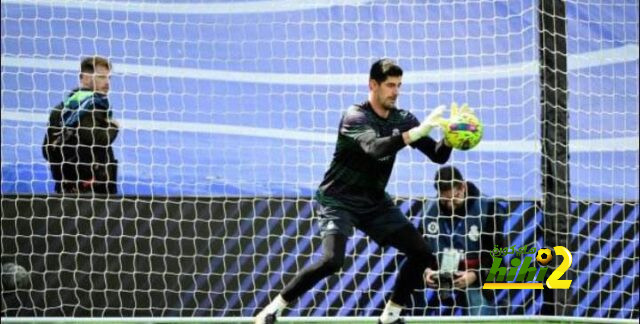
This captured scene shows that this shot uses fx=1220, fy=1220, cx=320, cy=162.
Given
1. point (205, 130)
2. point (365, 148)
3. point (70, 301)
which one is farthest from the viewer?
point (205, 130)

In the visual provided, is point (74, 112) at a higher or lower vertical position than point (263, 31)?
lower

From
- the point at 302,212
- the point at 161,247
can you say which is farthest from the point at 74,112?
the point at 302,212

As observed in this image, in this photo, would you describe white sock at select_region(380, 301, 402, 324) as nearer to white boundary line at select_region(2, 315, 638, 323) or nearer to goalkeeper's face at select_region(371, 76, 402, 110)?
white boundary line at select_region(2, 315, 638, 323)

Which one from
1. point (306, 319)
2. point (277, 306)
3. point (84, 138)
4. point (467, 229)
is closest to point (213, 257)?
point (306, 319)

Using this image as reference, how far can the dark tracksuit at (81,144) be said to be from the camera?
8.80 metres

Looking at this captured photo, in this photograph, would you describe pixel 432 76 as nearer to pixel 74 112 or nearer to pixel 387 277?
pixel 387 277

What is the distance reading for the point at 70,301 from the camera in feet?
28.2

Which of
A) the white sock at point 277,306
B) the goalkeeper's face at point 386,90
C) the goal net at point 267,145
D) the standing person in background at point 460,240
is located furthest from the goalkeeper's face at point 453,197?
the white sock at point 277,306

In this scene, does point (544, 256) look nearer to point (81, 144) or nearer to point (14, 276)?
point (81, 144)

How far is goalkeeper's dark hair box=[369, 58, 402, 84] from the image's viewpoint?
24.9 ft

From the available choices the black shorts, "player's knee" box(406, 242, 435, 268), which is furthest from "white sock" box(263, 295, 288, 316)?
"player's knee" box(406, 242, 435, 268)

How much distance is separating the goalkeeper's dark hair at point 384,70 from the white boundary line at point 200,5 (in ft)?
5.20

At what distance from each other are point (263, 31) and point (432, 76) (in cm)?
133

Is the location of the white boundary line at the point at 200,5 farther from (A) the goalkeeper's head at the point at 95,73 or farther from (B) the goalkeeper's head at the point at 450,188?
(B) the goalkeeper's head at the point at 450,188
